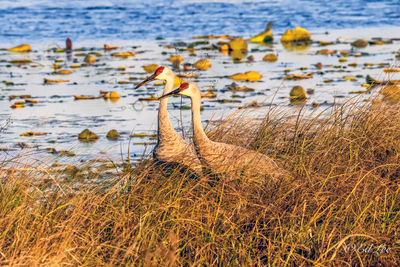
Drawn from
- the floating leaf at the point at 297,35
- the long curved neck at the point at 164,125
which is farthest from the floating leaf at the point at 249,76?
the long curved neck at the point at 164,125

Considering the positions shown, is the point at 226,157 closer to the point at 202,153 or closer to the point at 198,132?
the point at 202,153

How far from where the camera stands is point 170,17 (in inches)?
961

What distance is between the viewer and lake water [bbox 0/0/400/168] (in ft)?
31.3

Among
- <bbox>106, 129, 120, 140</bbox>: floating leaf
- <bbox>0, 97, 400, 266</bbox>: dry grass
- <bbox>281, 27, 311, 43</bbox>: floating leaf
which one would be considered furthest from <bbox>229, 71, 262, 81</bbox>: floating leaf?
<bbox>0, 97, 400, 266</bbox>: dry grass

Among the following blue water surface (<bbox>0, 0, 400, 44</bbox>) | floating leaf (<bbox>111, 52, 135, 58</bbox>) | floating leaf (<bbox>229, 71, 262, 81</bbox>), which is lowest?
blue water surface (<bbox>0, 0, 400, 44</bbox>)

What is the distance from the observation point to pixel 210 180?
4.84 m

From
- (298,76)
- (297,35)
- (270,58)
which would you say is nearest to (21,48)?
(270,58)

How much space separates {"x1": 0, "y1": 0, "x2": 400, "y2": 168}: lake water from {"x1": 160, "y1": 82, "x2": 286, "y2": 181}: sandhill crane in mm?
648

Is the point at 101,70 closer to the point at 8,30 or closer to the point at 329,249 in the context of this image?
the point at 8,30

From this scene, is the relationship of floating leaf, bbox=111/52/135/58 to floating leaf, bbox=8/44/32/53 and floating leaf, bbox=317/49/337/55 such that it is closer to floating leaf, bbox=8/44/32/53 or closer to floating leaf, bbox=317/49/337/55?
floating leaf, bbox=8/44/32/53

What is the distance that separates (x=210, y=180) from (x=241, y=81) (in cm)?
812

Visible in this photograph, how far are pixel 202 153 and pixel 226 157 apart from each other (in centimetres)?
21

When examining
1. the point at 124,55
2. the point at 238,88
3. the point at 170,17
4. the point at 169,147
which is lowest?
the point at 170,17

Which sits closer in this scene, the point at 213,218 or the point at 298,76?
the point at 213,218
